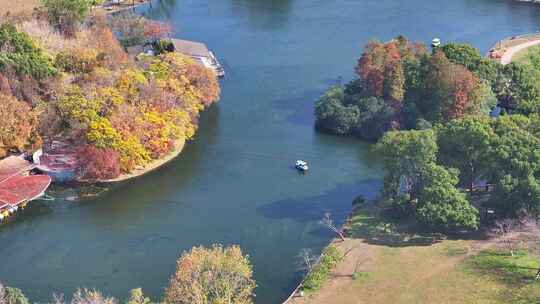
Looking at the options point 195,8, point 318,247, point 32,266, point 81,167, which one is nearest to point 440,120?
point 318,247

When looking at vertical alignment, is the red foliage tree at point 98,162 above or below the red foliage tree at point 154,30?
below

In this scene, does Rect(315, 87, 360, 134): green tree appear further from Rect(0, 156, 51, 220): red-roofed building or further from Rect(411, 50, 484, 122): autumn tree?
Rect(0, 156, 51, 220): red-roofed building

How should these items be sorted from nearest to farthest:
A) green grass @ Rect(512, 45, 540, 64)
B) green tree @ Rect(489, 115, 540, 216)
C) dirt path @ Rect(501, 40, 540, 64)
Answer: green tree @ Rect(489, 115, 540, 216)
green grass @ Rect(512, 45, 540, 64)
dirt path @ Rect(501, 40, 540, 64)

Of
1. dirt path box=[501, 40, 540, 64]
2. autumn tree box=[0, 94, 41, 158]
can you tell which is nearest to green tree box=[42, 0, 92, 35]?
autumn tree box=[0, 94, 41, 158]

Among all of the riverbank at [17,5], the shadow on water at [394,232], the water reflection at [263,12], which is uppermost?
the riverbank at [17,5]

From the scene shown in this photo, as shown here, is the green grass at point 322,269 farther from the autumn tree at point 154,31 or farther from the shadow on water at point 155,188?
the autumn tree at point 154,31

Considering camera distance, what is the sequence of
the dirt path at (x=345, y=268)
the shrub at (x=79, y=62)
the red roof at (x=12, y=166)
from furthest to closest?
1. the shrub at (x=79, y=62)
2. the red roof at (x=12, y=166)
3. the dirt path at (x=345, y=268)

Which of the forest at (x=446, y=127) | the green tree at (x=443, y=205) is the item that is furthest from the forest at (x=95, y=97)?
the green tree at (x=443, y=205)
